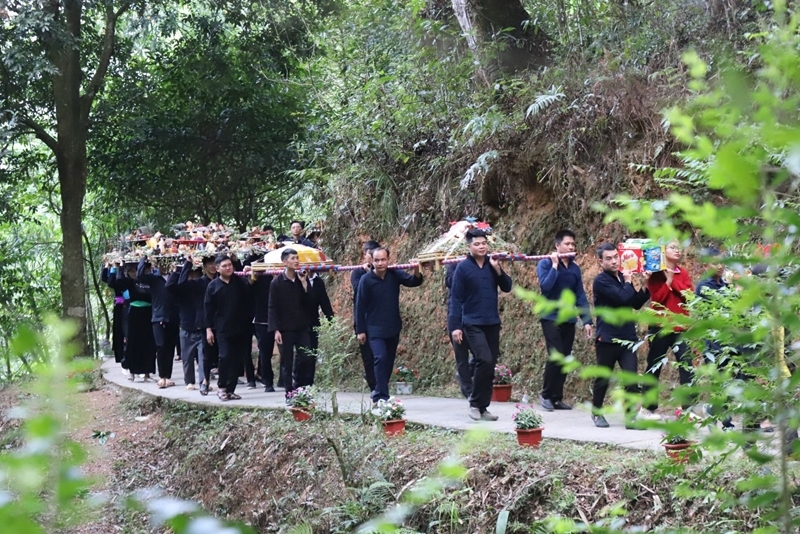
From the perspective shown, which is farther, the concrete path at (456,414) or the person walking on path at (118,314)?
the person walking on path at (118,314)

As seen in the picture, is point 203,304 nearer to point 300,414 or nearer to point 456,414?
point 300,414

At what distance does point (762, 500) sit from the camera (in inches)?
81.4

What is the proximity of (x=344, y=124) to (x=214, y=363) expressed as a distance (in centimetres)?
522

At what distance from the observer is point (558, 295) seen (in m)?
9.75

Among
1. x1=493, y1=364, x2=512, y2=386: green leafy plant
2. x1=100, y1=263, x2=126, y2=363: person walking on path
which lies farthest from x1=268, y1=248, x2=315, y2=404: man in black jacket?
x1=100, y1=263, x2=126, y2=363: person walking on path

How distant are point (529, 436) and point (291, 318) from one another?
4.85m

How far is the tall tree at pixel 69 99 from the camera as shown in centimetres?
1700

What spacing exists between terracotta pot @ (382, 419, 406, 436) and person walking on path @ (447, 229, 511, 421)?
3.00ft

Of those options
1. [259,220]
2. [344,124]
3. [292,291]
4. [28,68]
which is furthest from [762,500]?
[259,220]

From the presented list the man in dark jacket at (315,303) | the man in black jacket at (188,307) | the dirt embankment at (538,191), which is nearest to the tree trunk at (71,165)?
the man in black jacket at (188,307)

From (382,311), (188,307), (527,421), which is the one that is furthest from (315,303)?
(527,421)

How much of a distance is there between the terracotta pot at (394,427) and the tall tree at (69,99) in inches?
387

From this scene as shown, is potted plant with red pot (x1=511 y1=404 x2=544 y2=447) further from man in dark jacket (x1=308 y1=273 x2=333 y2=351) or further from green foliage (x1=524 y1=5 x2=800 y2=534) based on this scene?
green foliage (x1=524 y1=5 x2=800 y2=534)

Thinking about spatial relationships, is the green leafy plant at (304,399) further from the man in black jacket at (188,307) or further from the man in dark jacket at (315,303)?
the man in black jacket at (188,307)
